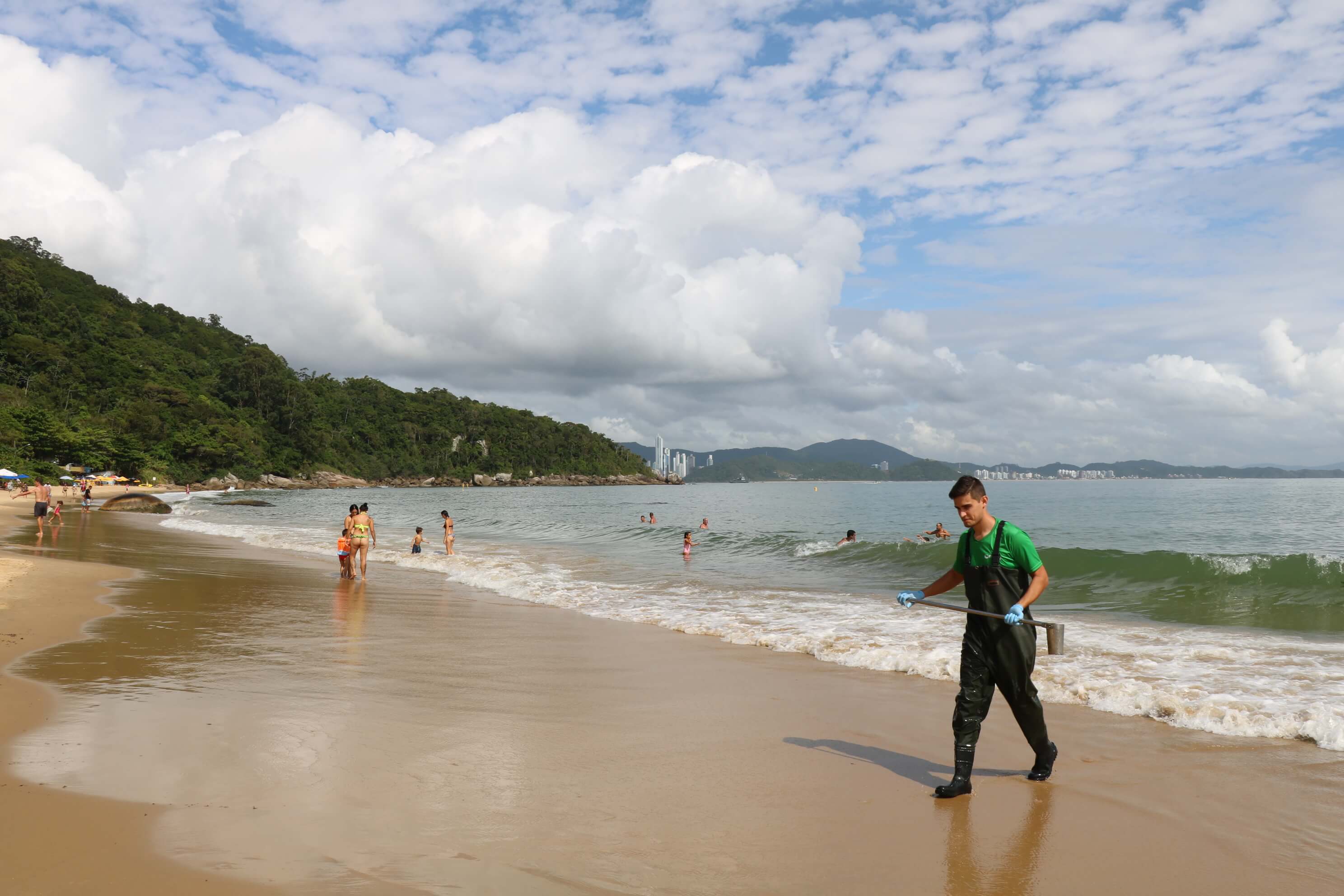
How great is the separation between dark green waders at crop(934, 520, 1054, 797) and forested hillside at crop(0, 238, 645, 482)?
7983cm

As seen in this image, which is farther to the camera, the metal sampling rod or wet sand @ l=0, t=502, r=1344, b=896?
the metal sampling rod

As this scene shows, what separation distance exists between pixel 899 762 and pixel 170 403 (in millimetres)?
120379

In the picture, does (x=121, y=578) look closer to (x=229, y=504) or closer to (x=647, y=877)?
(x=647, y=877)

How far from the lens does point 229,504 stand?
61.3 metres

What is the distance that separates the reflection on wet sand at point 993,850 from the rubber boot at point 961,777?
4 centimetres

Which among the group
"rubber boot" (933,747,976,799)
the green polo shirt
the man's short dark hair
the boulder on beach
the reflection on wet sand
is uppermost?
the man's short dark hair

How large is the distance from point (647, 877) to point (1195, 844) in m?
3.12

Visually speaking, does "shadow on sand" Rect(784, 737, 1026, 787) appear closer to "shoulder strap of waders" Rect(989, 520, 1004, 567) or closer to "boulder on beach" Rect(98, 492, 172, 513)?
"shoulder strap of waders" Rect(989, 520, 1004, 567)

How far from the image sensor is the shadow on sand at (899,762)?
5352mm

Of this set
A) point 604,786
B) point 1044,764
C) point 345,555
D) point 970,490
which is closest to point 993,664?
point 1044,764

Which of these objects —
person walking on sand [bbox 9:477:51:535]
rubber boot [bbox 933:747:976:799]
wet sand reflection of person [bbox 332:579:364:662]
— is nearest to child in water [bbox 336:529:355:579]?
wet sand reflection of person [bbox 332:579:364:662]

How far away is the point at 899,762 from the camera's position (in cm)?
567

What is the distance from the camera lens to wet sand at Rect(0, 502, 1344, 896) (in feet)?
12.4

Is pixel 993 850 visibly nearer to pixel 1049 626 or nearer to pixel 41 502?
pixel 1049 626
